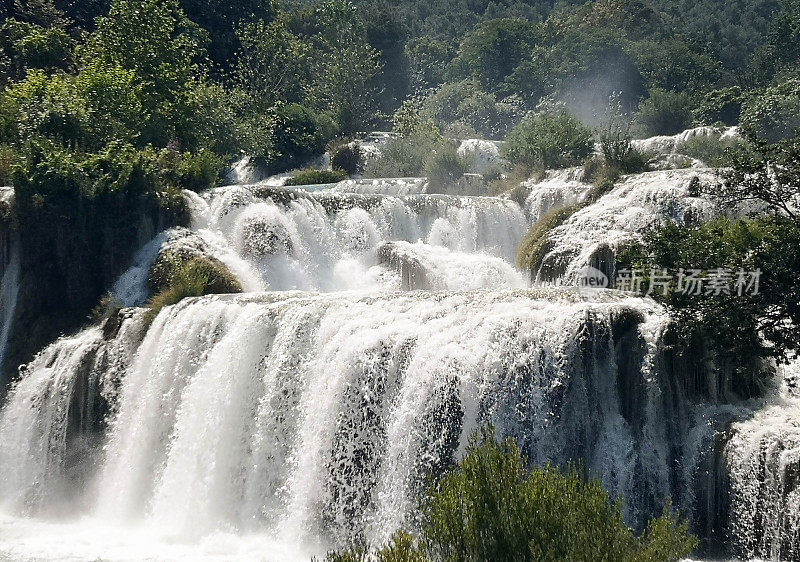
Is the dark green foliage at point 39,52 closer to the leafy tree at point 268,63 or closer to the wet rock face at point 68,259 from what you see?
the wet rock face at point 68,259

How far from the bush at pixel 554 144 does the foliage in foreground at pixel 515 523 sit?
69.7 ft

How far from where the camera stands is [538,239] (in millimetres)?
21016

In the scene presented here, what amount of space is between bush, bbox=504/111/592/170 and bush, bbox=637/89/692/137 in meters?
13.5

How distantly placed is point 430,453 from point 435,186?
744 inches

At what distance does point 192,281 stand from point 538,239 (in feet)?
24.4

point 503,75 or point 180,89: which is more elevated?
point 503,75

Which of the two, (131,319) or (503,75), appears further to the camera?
(503,75)

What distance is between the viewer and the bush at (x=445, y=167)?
32.5 m

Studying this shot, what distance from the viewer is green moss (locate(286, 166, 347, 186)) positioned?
117 ft

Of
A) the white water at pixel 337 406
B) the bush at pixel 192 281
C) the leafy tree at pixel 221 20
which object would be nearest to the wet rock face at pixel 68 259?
the white water at pixel 337 406

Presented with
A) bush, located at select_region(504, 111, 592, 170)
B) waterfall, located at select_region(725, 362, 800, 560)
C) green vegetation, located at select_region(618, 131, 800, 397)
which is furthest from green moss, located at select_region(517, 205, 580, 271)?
waterfall, located at select_region(725, 362, 800, 560)

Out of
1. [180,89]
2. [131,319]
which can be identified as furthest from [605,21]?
[131,319]

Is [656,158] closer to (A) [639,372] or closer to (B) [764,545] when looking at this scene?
(A) [639,372]

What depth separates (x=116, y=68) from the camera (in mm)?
26594
